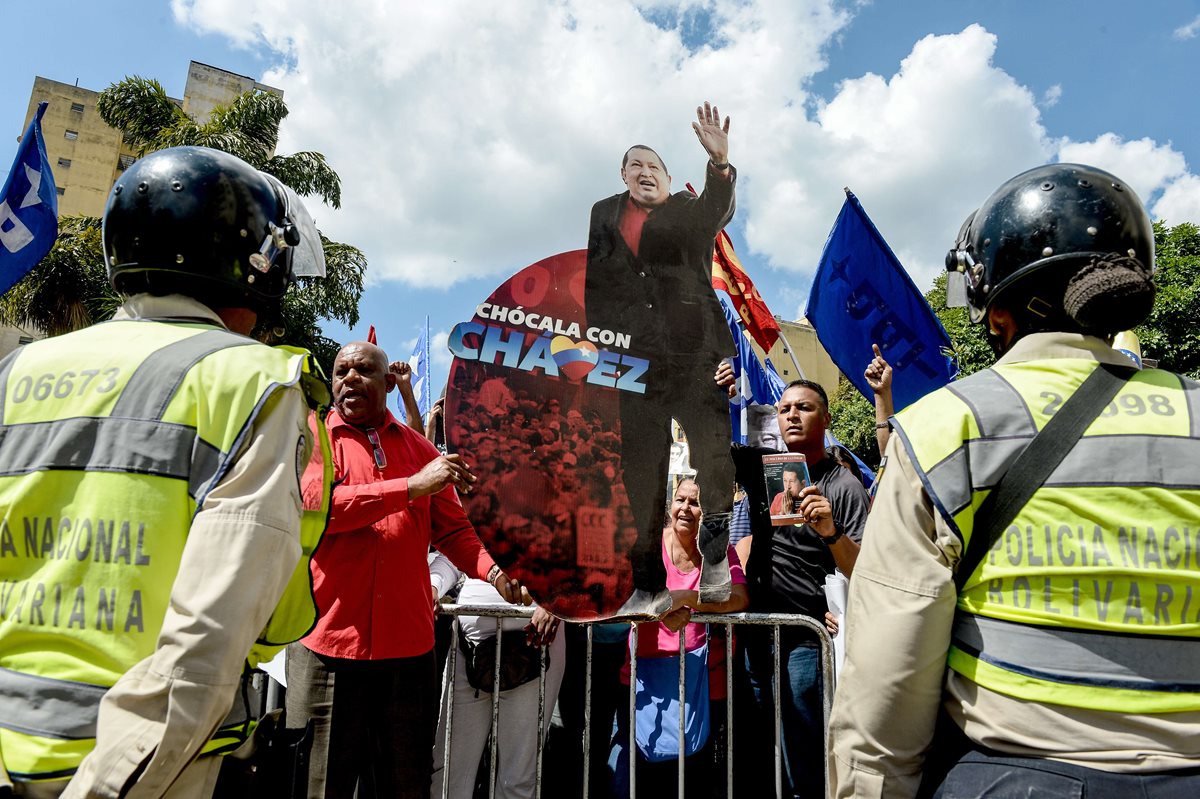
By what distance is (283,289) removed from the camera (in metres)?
Result: 2.06

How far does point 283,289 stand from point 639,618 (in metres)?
1.98

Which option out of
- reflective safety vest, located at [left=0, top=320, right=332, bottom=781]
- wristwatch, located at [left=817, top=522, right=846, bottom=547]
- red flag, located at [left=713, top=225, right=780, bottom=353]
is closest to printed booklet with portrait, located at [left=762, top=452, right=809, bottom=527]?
wristwatch, located at [left=817, top=522, right=846, bottom=547]

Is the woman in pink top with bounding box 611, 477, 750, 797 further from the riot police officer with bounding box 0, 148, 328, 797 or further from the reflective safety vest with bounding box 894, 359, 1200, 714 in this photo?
the riot police officer with bounding box 0, 148, 328, 797

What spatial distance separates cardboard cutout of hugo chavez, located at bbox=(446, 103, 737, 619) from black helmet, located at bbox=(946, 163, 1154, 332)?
1702 mm

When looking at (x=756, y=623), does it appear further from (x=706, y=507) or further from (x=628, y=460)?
(x=628, y=460)

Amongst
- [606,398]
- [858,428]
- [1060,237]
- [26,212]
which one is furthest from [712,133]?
[858,428]

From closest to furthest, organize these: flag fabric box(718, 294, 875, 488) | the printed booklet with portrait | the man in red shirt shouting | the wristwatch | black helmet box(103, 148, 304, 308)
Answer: black helmet box(103, 148, 304, 308) → the man in red shirt shouting → the printed booklet with portrait → the wristwatch → flag fabric box(718, 294, 875, 488)

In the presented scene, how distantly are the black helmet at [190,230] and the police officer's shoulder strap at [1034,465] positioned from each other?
1710 mm

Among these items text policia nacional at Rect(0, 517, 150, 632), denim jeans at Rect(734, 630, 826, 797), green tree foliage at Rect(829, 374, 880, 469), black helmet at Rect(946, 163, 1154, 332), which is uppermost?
green tree foliage at Rect(829, 374, 880, 469)

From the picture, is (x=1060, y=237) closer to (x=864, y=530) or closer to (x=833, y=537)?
(x=864, y=530)

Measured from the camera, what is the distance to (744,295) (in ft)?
19.1

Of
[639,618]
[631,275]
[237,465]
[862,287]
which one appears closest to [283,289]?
[237,465]

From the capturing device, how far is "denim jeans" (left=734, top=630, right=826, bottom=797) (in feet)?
11.9

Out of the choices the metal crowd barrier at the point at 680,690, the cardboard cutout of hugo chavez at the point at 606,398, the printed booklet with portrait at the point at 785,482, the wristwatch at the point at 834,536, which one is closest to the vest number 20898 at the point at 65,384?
the cardboard cutout of hugo chavez at the point at 606,398
